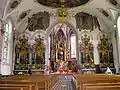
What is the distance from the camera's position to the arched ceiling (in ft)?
62.2

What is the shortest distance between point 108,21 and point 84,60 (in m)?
6.19

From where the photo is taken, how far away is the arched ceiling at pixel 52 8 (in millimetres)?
18953

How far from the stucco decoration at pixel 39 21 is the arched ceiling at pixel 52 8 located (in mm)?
851

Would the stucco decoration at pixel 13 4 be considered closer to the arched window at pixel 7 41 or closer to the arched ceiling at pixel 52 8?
the arched ceiling at pixel 52 8

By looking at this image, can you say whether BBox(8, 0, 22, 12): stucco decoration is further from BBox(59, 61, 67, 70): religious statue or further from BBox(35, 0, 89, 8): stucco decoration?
BBox(59, 61, 67, 70): religious statue

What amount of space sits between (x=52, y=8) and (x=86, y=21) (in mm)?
5345

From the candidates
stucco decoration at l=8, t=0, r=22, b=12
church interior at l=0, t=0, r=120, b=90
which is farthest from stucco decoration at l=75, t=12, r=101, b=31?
stucco decoration at l=8, t=0, r=22, b=12

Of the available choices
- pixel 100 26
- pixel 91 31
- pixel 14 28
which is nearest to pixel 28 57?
pixel 14 28

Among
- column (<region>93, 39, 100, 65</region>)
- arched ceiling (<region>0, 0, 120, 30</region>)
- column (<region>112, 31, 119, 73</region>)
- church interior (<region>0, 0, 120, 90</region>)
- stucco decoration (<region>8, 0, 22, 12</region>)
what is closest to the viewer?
stucco decoration (<region>8, 0, 22, 12</region>)

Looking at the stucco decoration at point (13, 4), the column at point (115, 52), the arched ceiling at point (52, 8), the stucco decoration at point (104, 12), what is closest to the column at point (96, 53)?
the column at point (115, 52)

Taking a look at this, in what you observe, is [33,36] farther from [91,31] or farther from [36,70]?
[91,31]

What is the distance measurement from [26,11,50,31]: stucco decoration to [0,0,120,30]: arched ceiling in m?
Answer: 0.85

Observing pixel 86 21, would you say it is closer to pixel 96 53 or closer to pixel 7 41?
pixel 96 53

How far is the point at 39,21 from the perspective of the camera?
81.5 feet
